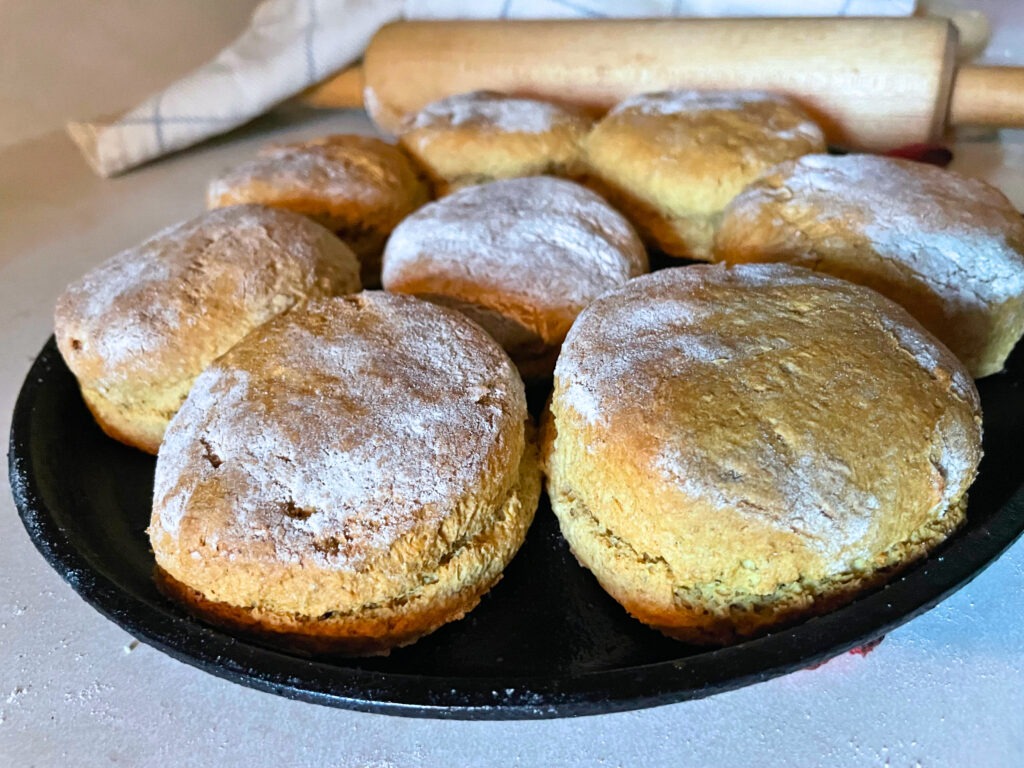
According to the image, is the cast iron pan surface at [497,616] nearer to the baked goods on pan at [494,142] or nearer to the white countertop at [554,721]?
the white countertop at [554,721]

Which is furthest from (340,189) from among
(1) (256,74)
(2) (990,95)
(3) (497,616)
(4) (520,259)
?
(2) (990,95)

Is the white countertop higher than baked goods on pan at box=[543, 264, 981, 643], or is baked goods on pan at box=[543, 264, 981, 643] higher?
baked goods on pan at box=[543, 264, 981, 643]

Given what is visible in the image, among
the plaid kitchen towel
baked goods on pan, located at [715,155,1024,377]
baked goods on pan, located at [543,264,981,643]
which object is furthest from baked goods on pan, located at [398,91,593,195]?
baked goods on pan, located at [543,264,981,643]

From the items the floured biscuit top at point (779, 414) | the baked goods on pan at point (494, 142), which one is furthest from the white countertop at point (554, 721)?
the baked goods on pan at point (494, 142)

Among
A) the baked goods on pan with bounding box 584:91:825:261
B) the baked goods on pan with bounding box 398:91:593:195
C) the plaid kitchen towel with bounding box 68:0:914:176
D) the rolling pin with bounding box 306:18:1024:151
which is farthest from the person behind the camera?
the plaid kitchen towel with bounding box 68:0:914:176

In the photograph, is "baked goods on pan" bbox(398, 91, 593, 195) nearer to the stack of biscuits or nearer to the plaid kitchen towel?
the stack of biscuits

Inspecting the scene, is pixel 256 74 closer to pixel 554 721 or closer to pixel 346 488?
pixel 346 488

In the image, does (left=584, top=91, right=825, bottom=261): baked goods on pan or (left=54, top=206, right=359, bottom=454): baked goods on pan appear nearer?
(left=54, top=206, right=359, bottom=454): baked goods on pan

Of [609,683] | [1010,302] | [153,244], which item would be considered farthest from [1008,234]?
[153,244]
